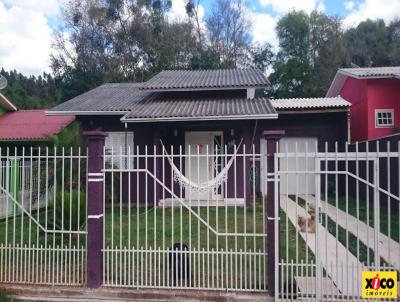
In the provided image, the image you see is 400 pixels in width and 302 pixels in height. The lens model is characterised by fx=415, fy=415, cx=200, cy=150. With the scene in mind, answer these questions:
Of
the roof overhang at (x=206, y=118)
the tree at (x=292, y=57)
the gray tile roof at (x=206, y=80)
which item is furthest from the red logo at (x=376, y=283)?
the tree at (x=292, y=57)

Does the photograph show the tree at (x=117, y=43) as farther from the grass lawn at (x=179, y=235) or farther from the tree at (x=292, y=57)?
the grass lawn at (x=179, y=235)

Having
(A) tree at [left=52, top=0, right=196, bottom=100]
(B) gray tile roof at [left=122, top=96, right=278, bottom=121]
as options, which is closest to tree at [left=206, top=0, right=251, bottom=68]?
(A) tree at [left=52, top=0, right=196, bottom=100]

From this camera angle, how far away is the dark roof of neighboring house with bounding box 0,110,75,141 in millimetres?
15023

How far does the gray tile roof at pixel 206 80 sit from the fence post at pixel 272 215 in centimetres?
824

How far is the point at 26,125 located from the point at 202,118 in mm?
8856

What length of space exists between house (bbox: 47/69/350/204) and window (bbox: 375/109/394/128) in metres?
1.38

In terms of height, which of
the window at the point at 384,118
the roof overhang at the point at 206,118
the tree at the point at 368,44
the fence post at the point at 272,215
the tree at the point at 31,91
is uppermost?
the tree at the point at 368,44

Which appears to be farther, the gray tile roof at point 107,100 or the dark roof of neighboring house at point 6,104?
the dark roof of neighboring house at point 6,104

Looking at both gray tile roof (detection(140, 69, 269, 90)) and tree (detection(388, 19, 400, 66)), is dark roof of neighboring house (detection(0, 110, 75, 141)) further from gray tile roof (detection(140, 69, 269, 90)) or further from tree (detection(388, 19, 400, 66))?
tree (detection(388, 19, 400, 66))

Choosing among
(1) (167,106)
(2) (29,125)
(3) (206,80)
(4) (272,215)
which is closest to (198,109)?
(1) (167,106)

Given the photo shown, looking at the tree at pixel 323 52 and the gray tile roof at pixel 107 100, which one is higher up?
the tree at pixel 323 52

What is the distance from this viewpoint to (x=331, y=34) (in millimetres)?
32344

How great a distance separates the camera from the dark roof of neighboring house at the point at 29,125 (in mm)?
15023

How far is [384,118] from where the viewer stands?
15109mm
